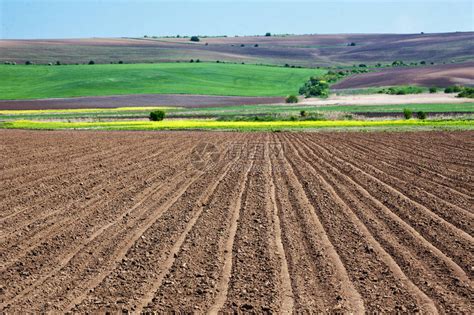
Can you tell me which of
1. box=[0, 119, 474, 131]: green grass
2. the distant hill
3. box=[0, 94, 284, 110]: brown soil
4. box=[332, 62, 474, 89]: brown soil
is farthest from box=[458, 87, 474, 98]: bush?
the distant hill

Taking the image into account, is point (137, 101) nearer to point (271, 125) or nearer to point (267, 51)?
point (271, 125)

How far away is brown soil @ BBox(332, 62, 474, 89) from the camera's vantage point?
8575 cm

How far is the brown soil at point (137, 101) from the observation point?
7581 centimetres

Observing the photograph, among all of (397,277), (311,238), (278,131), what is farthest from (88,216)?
(278,131)

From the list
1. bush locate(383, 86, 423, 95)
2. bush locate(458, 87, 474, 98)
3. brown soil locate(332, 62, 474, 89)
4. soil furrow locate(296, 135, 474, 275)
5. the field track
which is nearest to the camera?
the field track

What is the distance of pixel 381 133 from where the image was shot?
38.9 m

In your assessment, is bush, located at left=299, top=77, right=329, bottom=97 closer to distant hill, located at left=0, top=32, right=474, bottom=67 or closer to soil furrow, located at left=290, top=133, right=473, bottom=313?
distant hill, located at left=0, top=32, right=474, bottom=67

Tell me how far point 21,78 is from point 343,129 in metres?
72.0

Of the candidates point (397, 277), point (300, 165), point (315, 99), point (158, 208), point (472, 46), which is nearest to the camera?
point (397, 277)

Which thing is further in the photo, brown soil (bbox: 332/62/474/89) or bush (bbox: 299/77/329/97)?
bush (bbox: 299/77/329/97)

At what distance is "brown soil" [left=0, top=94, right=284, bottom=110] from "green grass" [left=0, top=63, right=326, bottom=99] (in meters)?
5.43

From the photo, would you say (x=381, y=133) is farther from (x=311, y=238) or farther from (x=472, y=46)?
(x=472, y=46)

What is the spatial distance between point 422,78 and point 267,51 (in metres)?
64.7

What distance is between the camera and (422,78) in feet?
294
